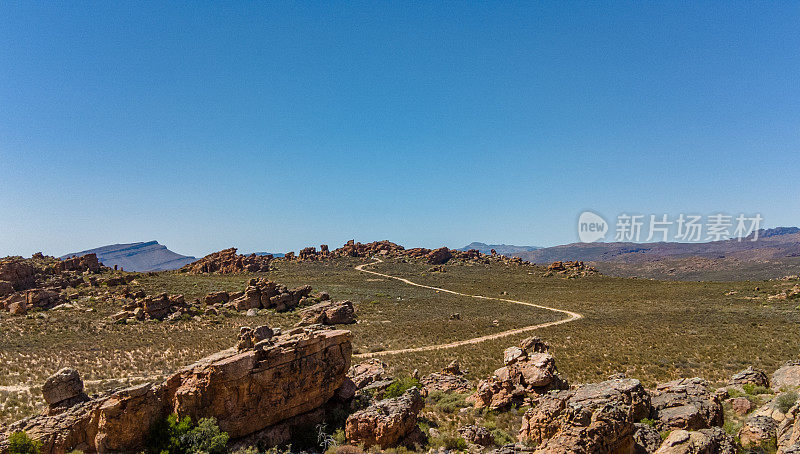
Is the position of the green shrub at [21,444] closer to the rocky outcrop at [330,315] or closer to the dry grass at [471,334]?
the dry grass at [471,334]

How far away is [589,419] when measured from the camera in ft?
33.7

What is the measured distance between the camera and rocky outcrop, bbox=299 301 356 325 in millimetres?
42656

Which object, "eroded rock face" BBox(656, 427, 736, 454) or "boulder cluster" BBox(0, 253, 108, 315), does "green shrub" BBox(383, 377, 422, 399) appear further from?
"boulder cluster" BBox(0, 253, 108, 315)

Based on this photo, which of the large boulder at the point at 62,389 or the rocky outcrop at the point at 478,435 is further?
the rocky outcrop at the point at 478,435

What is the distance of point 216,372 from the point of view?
44.3 feet

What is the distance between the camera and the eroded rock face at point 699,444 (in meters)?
9.66

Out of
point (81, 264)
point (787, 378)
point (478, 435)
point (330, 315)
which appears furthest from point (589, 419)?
point (81, 264)

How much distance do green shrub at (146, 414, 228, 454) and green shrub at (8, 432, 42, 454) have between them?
2981mm

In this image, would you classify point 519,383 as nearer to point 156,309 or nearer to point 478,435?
point 478,435

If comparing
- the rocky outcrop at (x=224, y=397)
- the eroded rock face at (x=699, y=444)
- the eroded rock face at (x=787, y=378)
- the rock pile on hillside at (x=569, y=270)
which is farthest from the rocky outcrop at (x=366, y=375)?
the rock pile on hillside at (x=569, y=270)

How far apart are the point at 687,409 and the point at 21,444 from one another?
2231 centimetres

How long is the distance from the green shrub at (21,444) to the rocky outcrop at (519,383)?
16488mm

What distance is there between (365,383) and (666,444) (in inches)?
549

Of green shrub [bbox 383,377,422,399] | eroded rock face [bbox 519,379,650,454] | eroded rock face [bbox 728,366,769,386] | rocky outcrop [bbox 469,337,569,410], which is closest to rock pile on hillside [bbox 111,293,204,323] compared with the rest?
green shrub [bbox 383,377,422,399]
